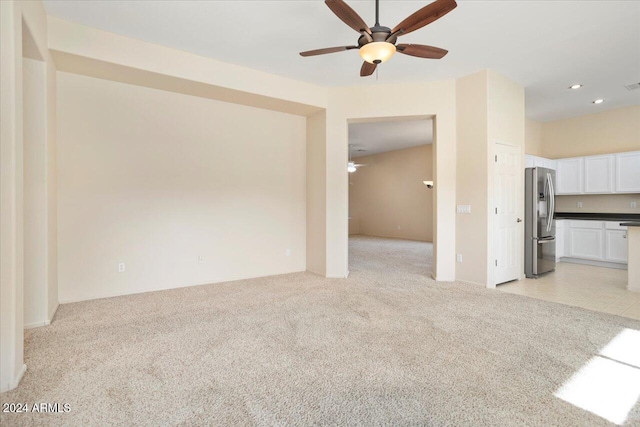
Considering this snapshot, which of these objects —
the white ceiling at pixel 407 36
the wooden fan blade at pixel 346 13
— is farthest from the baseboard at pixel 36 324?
the wooden fan blade at pixel 346 13

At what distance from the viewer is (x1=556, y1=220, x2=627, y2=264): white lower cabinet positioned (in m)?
5.53

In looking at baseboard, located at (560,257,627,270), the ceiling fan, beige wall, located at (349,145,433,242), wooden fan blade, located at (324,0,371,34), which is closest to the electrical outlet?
the ceiling fan

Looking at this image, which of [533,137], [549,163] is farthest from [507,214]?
[533,137]

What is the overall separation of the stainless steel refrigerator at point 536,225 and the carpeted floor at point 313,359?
1.39m

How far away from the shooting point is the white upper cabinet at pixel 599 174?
19.2ft

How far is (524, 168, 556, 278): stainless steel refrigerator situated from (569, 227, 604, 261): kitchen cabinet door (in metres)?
1.50

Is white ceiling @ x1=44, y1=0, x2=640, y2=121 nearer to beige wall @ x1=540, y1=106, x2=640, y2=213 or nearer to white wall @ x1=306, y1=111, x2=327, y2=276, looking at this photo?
white wall @ x1=306, y1=111, x2=327, y2=276

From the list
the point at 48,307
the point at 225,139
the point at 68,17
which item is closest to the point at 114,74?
the point at 68,17

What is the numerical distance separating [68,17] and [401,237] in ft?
31.0

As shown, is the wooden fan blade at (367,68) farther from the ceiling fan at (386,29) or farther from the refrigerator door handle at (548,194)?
the refrigerator door handle at (548,194)

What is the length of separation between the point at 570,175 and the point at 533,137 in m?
1.11

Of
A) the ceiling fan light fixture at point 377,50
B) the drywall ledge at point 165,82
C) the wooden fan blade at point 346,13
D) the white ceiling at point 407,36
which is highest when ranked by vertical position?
the white ceiling at point 407,36

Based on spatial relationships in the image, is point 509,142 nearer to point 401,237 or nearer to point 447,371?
point 447,371

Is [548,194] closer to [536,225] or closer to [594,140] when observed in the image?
[536,225]
